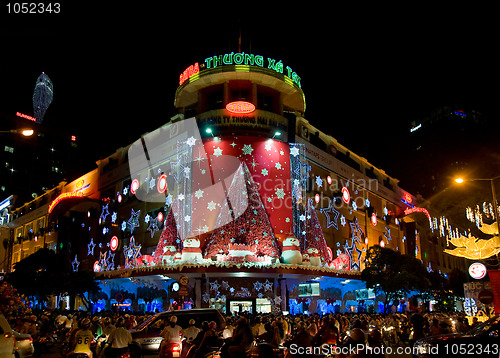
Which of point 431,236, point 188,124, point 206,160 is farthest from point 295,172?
point 431,236

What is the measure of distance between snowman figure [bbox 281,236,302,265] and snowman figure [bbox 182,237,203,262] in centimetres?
686

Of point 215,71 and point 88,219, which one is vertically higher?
point 215,71

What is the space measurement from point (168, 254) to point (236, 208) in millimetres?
6673

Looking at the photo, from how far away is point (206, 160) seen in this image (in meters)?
40.7

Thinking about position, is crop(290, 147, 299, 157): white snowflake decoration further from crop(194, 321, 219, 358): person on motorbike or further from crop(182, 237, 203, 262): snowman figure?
crop(194, 321, 219, 358): person on motorbike

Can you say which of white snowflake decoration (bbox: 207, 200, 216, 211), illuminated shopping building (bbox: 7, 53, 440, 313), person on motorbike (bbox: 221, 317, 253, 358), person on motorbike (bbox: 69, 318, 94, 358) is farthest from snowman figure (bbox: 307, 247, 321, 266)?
person on motorbike (bbox: 221, 317, 253, 358)

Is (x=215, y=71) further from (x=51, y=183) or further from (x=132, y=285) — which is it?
(x=51, y=183)

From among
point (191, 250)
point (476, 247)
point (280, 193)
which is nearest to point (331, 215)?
point (280, 193)

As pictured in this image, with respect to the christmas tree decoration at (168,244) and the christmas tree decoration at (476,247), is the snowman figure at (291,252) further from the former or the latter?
the christmas tree decoration at (476,247)

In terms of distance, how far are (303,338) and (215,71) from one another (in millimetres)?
35208

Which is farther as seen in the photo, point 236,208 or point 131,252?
point 131,252

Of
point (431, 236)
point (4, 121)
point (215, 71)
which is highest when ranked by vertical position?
point (4, 121)

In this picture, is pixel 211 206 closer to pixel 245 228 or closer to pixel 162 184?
pixel 245 228

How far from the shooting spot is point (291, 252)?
122 feet
